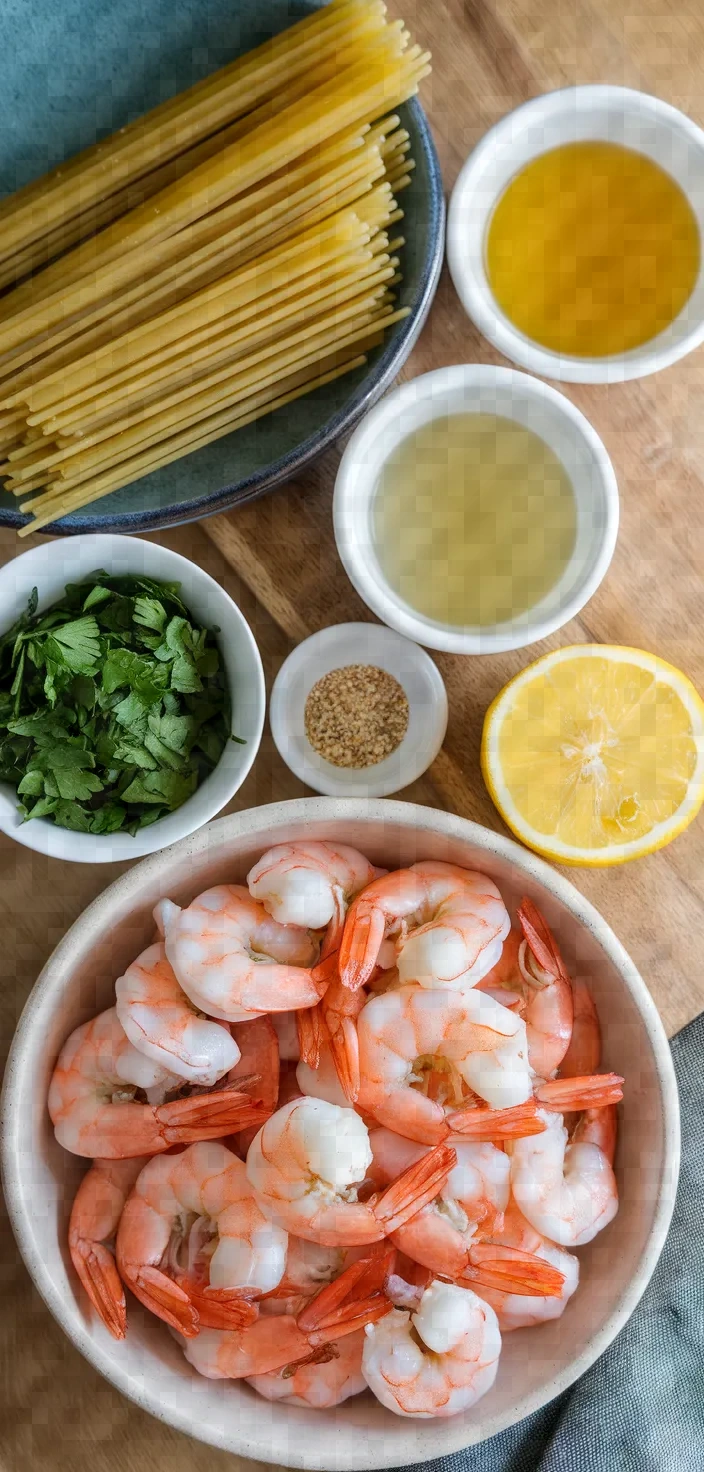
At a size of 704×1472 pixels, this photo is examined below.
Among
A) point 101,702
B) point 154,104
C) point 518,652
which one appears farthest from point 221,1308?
point 154,104

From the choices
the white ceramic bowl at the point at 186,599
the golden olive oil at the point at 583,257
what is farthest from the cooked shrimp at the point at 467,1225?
the golden olive oil at the point at 583,257

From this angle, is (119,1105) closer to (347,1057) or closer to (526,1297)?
(347,1057)

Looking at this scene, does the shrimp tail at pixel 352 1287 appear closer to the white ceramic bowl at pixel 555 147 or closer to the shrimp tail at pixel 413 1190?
the shrimp tail at pixel 413 1190

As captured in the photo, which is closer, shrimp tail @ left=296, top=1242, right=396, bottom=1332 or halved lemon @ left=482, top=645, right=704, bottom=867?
shrimp tail @ left=296, top=1242, right=396, bottom=1332

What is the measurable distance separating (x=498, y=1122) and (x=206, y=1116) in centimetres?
26

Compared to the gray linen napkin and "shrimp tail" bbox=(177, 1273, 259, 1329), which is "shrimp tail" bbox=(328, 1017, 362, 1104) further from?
the gray linen napkin

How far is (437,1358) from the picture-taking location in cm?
94

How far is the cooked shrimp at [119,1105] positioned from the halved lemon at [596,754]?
0.39 metres

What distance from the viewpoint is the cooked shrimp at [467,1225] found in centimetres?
96

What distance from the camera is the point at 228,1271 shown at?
0.96 metres

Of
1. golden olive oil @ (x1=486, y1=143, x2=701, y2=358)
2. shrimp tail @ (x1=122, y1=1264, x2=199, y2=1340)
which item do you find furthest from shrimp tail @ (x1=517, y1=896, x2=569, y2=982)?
golden olive oil @ (x1=486, y1=143, x2=701, y2=358)

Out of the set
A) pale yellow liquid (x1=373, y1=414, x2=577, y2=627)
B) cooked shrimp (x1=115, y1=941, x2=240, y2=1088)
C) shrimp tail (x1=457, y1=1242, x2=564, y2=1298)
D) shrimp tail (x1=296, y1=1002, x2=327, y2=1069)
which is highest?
pale yellow liquid (x1=373, y1=414, x2=577, y2=627)

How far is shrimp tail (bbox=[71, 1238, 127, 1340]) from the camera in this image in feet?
3.21

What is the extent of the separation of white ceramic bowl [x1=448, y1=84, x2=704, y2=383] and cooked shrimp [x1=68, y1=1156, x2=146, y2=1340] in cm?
A: 86
